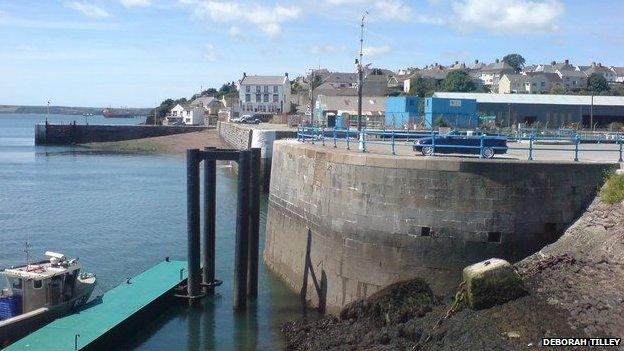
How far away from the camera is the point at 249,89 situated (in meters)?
114

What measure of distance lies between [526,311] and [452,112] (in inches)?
1401

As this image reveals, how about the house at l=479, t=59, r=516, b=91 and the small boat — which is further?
the house at l=479, t=59, r=516, b=91

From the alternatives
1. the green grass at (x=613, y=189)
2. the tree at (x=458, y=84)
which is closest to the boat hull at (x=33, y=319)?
the green grass at (x=613, y=189)

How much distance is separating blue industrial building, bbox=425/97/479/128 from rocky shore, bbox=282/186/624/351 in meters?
31.1

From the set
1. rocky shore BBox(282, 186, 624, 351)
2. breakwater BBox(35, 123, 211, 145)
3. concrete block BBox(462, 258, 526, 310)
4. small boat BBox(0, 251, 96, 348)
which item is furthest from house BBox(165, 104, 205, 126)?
concrete block BBox(462, 258, 526, 310)

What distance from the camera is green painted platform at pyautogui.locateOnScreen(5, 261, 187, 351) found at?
51.9 feet

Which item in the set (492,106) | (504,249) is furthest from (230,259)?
(492,106)

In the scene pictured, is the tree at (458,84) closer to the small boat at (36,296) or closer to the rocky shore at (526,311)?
the rocky shore at (526,311)

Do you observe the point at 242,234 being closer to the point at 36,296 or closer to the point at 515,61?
the point at 36,296

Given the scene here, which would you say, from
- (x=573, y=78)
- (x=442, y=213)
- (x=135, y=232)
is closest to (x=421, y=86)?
(x=573, y=78)

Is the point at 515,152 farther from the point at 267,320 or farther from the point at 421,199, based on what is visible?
the point at 267,320

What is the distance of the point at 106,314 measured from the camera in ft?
59.3

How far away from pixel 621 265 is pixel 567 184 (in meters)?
3.00

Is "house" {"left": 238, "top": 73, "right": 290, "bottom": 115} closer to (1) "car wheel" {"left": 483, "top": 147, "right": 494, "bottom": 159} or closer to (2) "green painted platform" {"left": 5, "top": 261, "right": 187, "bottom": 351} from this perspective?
(2) "green painted platform" {"left": 5, "top": 261, "right": 187, "bottom": 351}
